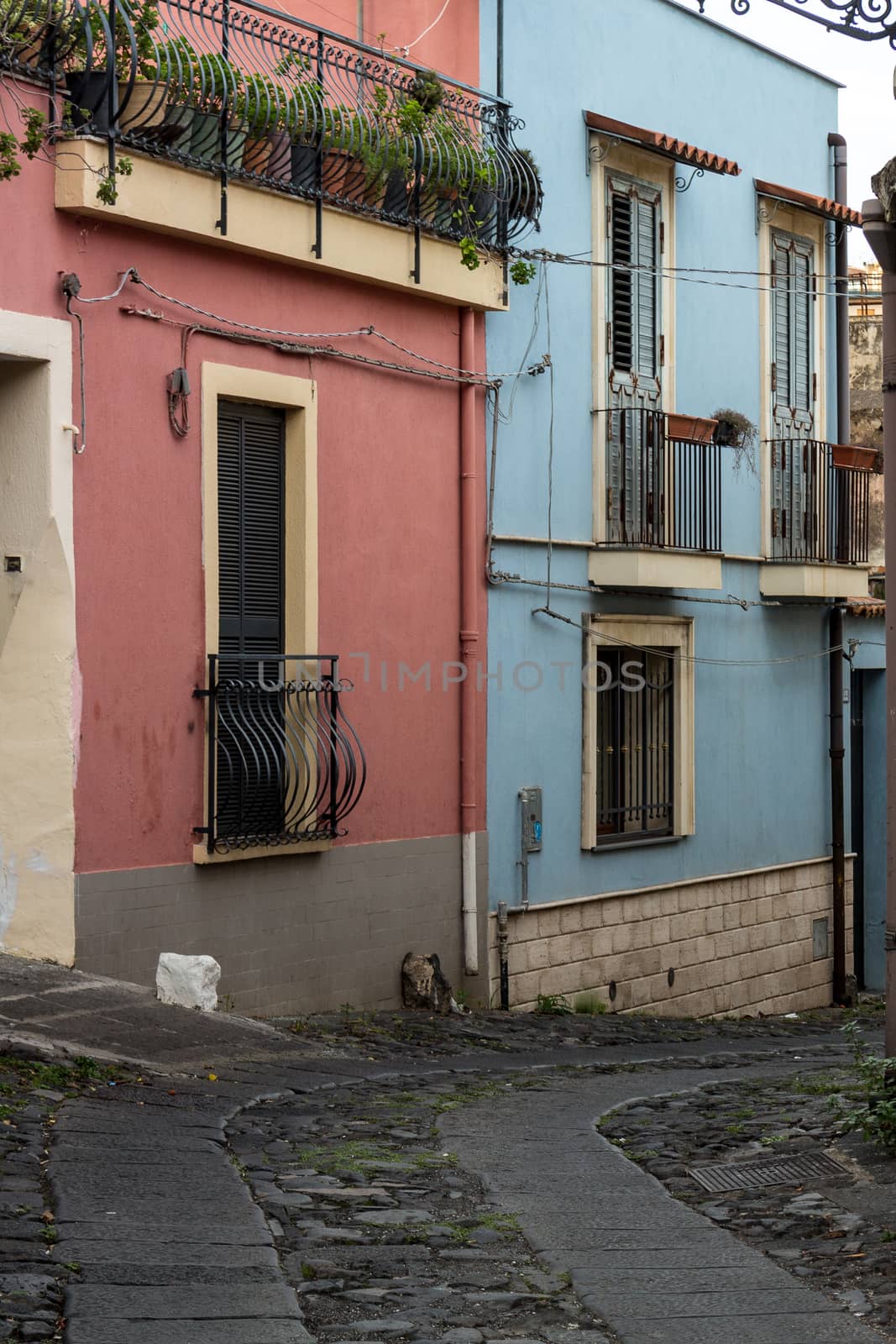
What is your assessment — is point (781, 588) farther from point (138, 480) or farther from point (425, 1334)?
point (425, 1334)

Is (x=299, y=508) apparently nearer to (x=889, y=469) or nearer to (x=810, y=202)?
(x=889, y=469)

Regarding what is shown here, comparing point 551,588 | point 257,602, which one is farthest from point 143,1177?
point 551,588

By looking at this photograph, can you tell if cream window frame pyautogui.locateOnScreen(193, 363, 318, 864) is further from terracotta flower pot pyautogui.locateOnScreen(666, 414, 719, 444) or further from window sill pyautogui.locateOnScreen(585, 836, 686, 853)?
terracotta flower pot pyautogui.locateOnScreen(666, 414, 719, 444)

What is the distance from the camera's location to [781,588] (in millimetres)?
16625

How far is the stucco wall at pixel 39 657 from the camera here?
9.71m

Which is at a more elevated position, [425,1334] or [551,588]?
[551,588]

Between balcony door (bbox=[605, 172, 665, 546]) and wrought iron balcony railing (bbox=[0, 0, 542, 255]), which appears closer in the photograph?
wrought iron balcony railing (bbox=[0, 0, 542, 255])

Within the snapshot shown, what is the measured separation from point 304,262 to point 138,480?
2.06 m

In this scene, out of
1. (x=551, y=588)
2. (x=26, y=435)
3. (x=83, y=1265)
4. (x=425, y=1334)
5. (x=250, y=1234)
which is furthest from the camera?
(x=551, y=588)

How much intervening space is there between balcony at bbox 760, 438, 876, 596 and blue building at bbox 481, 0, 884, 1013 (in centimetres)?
3

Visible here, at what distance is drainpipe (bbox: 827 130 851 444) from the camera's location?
58.5 ft

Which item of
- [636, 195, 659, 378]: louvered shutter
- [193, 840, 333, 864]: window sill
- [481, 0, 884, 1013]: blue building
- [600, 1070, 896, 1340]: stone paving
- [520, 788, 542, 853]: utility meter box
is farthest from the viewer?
[636, 195, 659, 378]: louvered shutter

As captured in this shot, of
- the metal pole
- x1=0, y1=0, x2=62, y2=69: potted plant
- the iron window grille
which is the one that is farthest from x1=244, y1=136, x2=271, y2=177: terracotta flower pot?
the metal pole

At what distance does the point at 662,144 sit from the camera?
1455 centimetres
